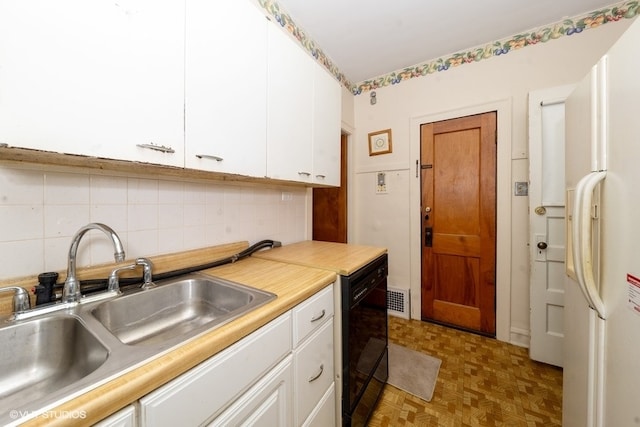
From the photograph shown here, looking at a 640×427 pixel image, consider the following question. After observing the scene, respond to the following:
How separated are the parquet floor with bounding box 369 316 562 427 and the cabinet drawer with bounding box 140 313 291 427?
99 cm

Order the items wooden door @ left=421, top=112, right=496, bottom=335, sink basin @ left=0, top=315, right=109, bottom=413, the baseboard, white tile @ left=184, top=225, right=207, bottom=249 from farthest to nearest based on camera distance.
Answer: wooden door @ left=421, top=112, right=496, bottom=335 < the baseboard < white tile @ left=184, top=225, right=207, bottom=249 < sink basin @ left=0, top=315, right=109, bottom=413

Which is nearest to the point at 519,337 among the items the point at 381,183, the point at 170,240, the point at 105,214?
the point at 381,183

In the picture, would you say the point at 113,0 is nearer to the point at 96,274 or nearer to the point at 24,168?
the point at 24,168

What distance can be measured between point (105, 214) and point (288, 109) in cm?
95

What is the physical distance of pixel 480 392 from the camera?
1501mm

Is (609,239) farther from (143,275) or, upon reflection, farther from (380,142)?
(380,142)

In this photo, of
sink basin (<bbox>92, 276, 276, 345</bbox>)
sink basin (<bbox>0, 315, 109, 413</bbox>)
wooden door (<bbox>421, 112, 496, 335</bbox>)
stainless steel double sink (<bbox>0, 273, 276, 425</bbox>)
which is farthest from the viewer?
wooden door (<bbox>421, 112, 496, 335</bbox>)

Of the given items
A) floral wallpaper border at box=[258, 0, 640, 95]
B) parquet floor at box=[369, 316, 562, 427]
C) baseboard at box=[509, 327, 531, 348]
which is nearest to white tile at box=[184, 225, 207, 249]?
parquet floor at box=[369, 316, 562, 427]

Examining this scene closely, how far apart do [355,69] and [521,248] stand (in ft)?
7.31

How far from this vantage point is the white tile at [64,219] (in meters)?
0.81

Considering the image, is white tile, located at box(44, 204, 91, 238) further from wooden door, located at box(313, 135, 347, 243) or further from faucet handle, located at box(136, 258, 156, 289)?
wooden door, located at box(313, 135, 347, 243)

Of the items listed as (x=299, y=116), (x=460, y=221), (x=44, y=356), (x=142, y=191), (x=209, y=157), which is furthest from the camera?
(x=460, y=221)

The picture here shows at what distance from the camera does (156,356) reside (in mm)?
521

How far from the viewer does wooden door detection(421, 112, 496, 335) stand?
2090mm
